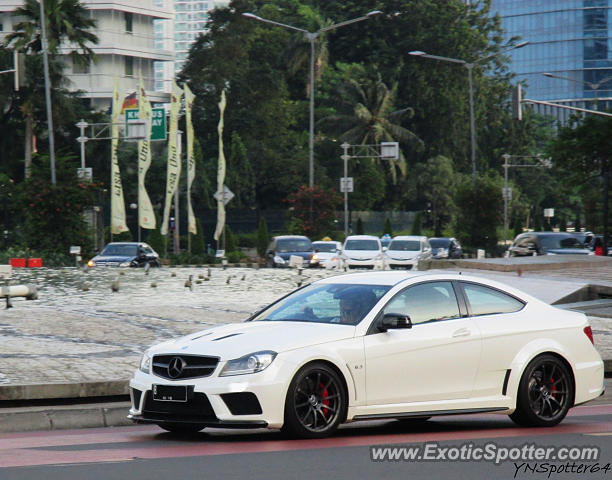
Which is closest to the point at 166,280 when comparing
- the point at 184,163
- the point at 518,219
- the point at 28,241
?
the point at 28,241

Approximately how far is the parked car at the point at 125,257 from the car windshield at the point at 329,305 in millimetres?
30884

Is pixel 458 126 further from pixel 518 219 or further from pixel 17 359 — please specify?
pixel 17 359

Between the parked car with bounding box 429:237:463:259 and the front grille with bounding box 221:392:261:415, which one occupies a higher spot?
the front grille with bounding box 221:392:261:415

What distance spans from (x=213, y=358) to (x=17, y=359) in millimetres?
5327

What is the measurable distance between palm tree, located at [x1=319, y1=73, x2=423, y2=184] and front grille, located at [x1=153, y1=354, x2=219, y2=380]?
7994 cm

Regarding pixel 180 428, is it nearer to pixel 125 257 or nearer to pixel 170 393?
pixel 170 393

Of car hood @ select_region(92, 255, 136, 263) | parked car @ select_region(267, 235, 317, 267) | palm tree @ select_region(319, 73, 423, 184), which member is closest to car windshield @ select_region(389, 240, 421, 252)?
parked car @ select_region(267, 235, 317, 267)

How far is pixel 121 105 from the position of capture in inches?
2291

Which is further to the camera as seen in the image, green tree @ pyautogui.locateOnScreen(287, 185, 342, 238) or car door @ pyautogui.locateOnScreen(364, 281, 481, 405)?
green tree @ pyautogui.locateOnScreen(287, 185, 342, 238)

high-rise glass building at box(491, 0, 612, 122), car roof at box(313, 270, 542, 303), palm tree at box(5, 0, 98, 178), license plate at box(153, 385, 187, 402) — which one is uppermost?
high-rise glass building at box(491, 0, 612, 122)

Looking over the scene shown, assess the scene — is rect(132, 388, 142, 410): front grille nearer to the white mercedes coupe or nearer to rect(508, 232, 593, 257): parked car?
the white mercedes coupe

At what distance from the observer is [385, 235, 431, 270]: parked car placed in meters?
48.1

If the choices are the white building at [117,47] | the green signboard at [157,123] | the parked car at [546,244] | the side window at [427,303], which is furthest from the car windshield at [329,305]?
the white building at [117,47]

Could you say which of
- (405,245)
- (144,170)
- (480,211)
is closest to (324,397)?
(405,245)
